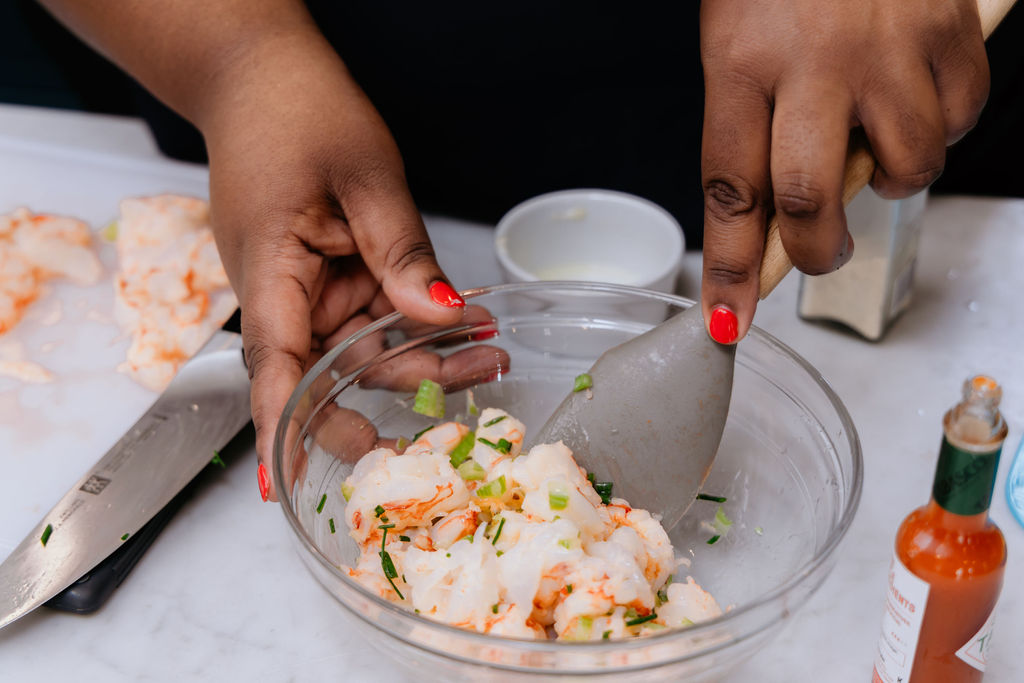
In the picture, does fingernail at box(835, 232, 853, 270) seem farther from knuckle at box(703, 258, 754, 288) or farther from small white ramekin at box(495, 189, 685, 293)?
small white ramekin at box(495, 189, 685, 293)

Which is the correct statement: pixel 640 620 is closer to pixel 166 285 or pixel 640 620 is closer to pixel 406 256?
pixel 406 256

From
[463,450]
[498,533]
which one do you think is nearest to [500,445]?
[463,450]

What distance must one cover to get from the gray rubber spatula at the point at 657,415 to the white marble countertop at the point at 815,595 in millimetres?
188

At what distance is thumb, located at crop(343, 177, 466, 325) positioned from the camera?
1160 mm

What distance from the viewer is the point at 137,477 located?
1.19 metres

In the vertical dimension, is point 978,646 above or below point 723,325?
below

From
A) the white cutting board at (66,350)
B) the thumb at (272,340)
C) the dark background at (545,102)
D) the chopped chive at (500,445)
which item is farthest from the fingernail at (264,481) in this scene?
→ the dark background at (545,102)

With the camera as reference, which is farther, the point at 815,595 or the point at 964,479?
the point at 815,595

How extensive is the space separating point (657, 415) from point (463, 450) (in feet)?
0.75

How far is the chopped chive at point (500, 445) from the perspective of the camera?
3.55 feet

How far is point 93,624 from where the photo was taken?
43.6 inches

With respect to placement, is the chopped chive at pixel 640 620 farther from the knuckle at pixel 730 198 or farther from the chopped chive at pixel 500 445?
the knuckle at pixel 730 198

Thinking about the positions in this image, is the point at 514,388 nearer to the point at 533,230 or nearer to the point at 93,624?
the point at 533,230

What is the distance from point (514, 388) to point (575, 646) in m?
0.55
